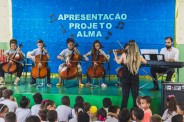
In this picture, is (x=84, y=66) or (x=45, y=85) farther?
(x=84, y=66)

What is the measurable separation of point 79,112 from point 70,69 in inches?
153

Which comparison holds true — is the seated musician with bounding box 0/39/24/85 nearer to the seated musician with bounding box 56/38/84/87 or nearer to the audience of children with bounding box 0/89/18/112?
the seated musician with bounding box 56/38/84/87

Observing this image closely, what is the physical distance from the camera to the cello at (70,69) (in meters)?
9.09

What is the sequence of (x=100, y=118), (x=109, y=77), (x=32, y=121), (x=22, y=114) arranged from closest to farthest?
1. (x=32, y=121)
2. (x=100, y=118)
3. (x=22, y=114)
4. (x=109, y=77)

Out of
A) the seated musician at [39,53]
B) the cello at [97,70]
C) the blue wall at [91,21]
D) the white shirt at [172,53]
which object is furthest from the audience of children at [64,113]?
the blue wall at [91,21]

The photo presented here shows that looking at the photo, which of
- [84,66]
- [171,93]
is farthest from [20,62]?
[171,93]

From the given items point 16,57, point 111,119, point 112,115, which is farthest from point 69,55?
point 111,119

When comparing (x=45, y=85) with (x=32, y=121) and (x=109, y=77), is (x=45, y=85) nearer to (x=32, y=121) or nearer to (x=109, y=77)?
(x=109, y=77)

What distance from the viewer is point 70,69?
9156 mm

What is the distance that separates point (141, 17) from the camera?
36.0 ft

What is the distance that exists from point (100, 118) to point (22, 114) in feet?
4.77

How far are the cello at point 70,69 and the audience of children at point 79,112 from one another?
1.53m

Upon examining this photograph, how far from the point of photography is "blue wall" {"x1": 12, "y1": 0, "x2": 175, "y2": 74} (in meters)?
10.9

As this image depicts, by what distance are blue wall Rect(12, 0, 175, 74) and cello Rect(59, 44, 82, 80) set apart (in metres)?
1.93
